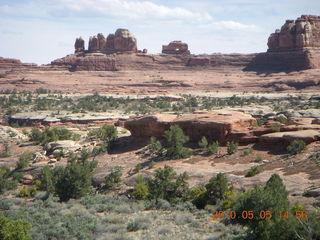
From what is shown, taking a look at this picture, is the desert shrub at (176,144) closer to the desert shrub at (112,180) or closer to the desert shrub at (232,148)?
the desert shrub at (232,148)

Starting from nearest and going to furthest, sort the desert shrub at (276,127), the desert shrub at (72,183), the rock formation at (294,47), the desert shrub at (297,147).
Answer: the desert shrub at (72,183), the desert shrub at (297,147), the desert shrub at (276,127), the rock formation at (294,47)

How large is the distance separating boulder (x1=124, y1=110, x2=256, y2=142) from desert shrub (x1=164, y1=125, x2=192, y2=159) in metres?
1.32

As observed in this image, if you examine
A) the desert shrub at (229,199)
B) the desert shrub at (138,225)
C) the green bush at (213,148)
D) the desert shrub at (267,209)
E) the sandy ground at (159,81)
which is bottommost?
the desert shrub at (138,225)

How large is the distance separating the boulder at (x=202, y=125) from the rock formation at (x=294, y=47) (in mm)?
48139

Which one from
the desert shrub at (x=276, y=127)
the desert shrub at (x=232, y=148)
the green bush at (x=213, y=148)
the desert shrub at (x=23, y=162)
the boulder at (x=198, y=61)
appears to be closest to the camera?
the desert shrub at (x=232, y=148)

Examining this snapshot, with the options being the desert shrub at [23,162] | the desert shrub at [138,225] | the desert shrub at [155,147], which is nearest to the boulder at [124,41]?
the desert shrub at [23,162]

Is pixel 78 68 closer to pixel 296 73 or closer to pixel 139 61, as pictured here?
pixel 139 61

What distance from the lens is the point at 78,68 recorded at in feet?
254

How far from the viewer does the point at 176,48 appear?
85062mm

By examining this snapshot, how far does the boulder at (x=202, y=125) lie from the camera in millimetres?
21703

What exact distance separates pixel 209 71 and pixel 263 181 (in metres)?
63.0

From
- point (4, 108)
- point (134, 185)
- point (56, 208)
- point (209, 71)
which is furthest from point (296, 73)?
point (56, 208)

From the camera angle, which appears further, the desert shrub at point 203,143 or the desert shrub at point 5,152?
the desert shrub at point 5,152
